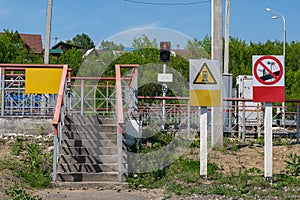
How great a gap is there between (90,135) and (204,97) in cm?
298

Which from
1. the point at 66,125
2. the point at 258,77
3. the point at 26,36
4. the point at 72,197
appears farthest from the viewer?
the point at 26,36

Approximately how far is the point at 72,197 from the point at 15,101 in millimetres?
6508

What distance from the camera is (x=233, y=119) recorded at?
730 inches

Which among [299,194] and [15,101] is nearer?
[299,194]

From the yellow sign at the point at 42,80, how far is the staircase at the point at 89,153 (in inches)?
65.1

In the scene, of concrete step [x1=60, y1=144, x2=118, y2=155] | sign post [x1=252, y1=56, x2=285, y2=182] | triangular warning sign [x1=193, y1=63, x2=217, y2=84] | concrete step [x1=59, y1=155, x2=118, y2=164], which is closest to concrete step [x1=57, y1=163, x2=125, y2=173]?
concrete step [x1=59, y1=155, x2=118, y2=164]

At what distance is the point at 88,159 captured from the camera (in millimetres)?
→ 10945

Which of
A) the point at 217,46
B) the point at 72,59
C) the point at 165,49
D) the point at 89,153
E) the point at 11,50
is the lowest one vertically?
the point at 89,153

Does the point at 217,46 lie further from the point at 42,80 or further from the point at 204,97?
the point at 42,80

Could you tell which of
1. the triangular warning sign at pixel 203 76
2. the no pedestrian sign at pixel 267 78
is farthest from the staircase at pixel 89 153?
the no pedestrian sign at pixel 267 78

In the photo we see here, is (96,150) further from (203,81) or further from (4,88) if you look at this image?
(4,88)

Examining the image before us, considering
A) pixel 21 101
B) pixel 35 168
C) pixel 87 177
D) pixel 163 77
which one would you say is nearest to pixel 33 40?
pixel 21 101

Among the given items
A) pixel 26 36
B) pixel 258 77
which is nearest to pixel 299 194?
pixel 258 77

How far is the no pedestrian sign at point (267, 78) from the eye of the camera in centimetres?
965
